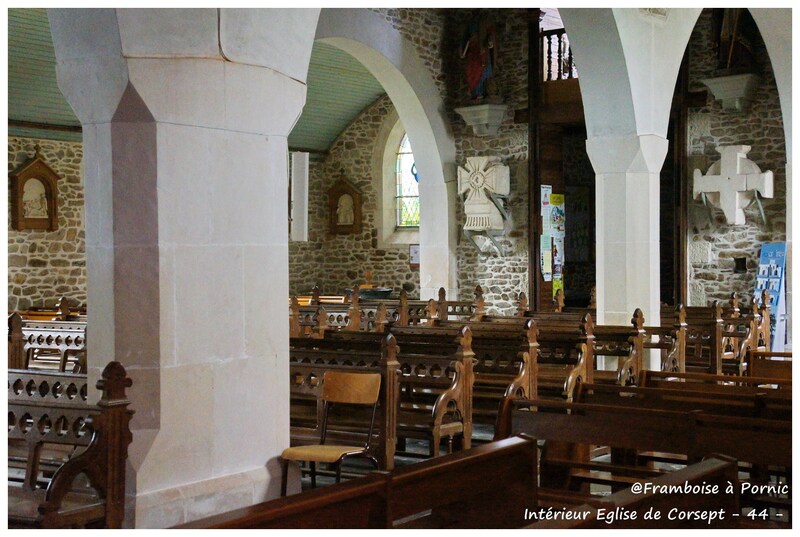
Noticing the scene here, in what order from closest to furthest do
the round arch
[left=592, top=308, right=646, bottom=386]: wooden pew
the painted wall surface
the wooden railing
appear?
[left=592, top=308, right=646, bottom=386]: wooden pew, the painted wall surface, the round arch, the wooden railing

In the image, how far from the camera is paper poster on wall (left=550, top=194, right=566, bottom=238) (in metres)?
14.8

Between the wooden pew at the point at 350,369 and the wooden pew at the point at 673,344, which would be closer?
the wooden pew at the point at 350,369

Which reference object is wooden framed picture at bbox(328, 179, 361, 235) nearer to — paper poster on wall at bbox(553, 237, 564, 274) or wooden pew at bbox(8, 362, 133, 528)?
paper poster on wall at bbox(553, 237, 564, 274)

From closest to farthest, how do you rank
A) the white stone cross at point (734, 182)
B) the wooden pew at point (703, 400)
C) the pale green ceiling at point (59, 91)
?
1. the wooden pew at point (703, 400)
2. the pale green ceiling at point (59, 91)
3. the white stone cross at point (734, 182)

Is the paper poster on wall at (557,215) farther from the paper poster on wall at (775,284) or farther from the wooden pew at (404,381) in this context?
the wooden pew at (404,381)

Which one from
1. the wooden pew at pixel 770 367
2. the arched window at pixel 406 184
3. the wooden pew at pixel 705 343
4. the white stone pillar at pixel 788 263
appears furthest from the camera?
the arched window at pixel 406 184

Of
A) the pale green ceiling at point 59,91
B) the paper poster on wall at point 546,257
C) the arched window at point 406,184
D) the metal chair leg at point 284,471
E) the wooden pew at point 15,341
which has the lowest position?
the metal chair leg at point 284,471

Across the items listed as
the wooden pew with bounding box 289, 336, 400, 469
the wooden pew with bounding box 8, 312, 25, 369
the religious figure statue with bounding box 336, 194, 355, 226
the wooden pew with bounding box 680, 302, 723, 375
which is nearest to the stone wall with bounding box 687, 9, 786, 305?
the wooden pew with bounding box 680, 302, 723, 375

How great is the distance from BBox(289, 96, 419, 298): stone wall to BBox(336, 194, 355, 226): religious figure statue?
243 millimetres

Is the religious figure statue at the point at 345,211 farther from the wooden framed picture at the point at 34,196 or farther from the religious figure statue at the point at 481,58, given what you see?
the wooden framed picture at the point at 34,196

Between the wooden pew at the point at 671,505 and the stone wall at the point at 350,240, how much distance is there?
13427 millimetres

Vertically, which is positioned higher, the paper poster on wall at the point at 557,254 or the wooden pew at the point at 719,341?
the paper poster on wall at the point at 557,254

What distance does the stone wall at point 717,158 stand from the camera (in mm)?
13086

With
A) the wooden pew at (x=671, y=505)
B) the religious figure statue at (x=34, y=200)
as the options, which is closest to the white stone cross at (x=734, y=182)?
the religious figure statue at (x=34, y=200)
